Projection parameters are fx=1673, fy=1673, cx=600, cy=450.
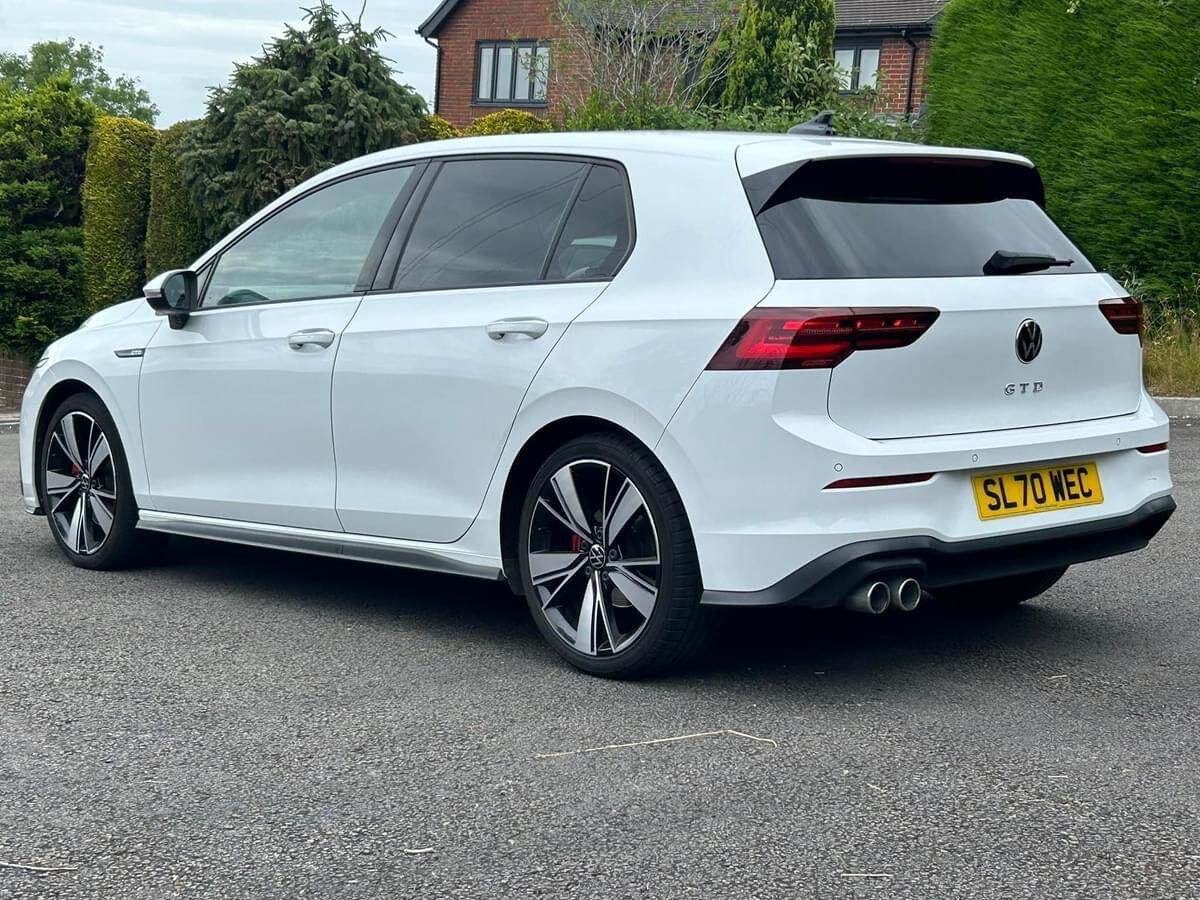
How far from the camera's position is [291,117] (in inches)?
671

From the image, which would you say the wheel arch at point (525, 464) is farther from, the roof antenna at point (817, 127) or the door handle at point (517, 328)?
the roof antenna at point (817, 127)

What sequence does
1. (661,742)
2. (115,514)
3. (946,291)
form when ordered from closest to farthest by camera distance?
(661,742) → (946,291) → (115,514)

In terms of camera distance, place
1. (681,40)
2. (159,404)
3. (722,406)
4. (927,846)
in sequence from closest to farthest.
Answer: (927,846) → (722,406) → (159,404) → (681,40)

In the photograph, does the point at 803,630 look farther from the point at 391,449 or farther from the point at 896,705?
the point at 391,449

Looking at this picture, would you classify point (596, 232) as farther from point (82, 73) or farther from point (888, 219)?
point (82, 73)

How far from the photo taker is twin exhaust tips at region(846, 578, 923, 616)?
187 inches

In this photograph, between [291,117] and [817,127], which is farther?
[291,117]

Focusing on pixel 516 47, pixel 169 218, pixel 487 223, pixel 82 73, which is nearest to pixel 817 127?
pixel 487 223

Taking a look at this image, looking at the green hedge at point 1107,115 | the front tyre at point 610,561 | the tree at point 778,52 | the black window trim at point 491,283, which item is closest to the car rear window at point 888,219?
the black window trim at point 491,283

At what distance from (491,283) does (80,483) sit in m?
2.63

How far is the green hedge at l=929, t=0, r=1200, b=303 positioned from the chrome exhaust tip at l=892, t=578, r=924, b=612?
10074 millimetres

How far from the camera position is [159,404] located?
6.83m

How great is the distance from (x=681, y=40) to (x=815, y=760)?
2431 cm

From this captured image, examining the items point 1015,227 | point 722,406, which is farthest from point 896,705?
point 1015,227
